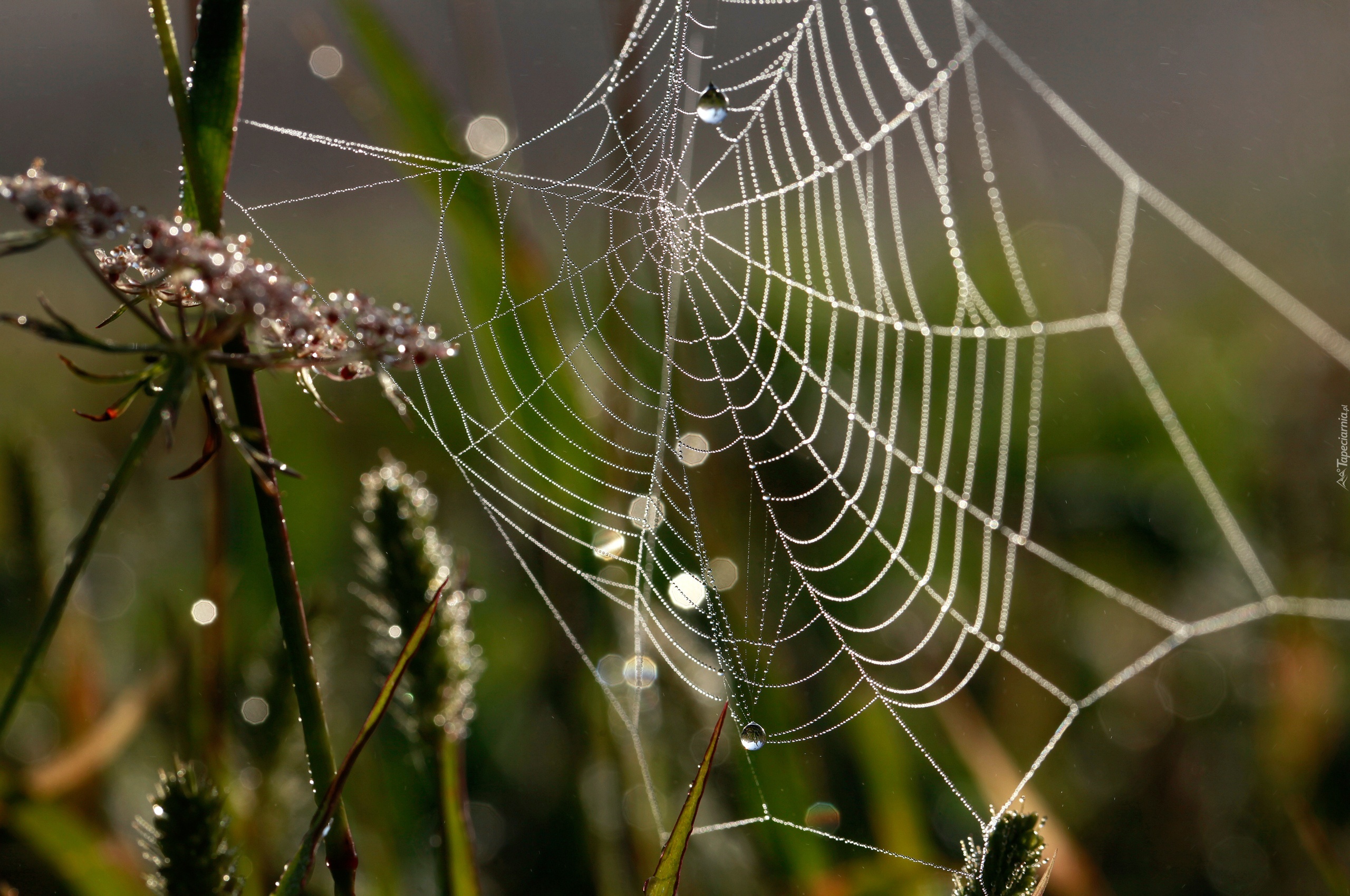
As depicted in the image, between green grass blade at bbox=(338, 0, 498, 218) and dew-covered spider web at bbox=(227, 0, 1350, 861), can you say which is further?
dew-covered spider web at bbox=(227, 0, 1350, 861)

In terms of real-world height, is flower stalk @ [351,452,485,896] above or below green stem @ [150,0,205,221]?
below

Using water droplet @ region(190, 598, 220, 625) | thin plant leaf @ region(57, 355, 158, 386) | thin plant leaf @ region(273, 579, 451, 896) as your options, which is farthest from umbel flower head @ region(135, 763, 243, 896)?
water droplet @ region(190, 598, 220, 625)

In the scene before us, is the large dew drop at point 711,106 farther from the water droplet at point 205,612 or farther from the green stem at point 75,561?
the green stem at point 75,561

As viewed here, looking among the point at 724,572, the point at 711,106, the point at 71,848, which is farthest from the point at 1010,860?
the point at 711,106

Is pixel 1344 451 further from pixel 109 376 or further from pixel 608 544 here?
pixel 109 376

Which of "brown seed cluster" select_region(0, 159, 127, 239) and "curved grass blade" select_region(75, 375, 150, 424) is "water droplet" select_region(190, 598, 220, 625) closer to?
"curved grass blade" select_region(75, 375, 150, 424)

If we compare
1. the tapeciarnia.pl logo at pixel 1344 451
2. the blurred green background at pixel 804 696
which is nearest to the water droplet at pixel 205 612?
the blurred green background at pixel 804 696

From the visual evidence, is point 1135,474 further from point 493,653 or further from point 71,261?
point 71,261
